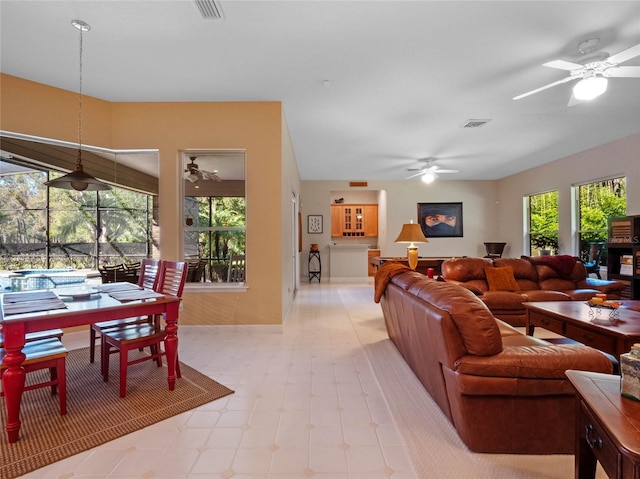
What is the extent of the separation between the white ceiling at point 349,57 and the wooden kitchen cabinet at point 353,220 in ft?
16.1

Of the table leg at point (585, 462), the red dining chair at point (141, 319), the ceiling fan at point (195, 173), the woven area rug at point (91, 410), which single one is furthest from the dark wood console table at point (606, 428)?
the ceiling fan at point (195, 173)

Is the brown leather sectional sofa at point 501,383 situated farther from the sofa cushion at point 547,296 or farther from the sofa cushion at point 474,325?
the sofa cushion at point 547,296

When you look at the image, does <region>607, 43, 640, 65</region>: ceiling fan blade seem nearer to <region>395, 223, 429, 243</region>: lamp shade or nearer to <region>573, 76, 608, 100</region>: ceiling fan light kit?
<region>573, 76, 608, 100</region>: ceiling fan light kit

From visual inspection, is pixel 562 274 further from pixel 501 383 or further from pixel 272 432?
pixel 272 432

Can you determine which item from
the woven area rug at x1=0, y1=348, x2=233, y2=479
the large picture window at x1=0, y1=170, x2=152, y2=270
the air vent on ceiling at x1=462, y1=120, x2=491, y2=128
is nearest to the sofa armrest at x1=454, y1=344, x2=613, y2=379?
the woven area rug at x1=0, y1=348, x2=233, y2=479

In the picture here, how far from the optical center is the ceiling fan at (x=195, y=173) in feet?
13.1

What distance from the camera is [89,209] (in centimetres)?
378

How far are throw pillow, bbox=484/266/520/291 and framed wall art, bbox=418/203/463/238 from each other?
410 centimetres

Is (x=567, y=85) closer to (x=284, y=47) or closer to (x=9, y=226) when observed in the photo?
(x=284, y=47)

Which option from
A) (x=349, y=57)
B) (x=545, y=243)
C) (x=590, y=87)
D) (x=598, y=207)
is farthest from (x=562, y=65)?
(x=545, y=243)

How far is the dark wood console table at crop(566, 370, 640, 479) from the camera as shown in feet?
2.60

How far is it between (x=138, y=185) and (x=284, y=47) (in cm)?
254

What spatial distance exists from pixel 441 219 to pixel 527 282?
417cm

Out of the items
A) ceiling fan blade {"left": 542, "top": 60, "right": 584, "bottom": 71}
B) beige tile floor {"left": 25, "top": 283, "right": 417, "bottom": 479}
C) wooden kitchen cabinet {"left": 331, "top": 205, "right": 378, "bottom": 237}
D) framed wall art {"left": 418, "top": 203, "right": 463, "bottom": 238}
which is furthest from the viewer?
wooden kitchen cabinet {"left": 331, "top": 205, "right": 378, "bottom": 237}
